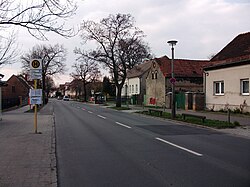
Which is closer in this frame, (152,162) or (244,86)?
(152,162)

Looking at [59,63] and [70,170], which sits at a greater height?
[59,63]

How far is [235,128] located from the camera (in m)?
17.0

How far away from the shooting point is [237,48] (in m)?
28.6

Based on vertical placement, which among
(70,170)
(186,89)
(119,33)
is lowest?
(70,170)

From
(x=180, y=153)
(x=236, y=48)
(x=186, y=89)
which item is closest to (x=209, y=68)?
(x=236, y=48)

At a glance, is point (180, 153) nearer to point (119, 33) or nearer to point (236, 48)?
point (236, 48)

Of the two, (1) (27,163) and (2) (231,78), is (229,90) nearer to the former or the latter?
(2) (231,78)

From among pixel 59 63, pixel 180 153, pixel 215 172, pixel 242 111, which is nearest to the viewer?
pixel 215 172

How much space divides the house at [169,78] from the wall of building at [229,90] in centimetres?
990

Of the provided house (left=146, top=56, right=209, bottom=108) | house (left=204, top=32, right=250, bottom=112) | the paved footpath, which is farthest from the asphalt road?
house (left=146, top=56, right=209, bottom=108)

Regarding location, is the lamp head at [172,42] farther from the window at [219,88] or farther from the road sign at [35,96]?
the road sign at [35,96]

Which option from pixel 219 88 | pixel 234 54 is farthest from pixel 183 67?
pixel 234 54

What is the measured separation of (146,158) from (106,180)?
243 centimetres

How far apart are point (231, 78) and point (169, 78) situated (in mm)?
16915
